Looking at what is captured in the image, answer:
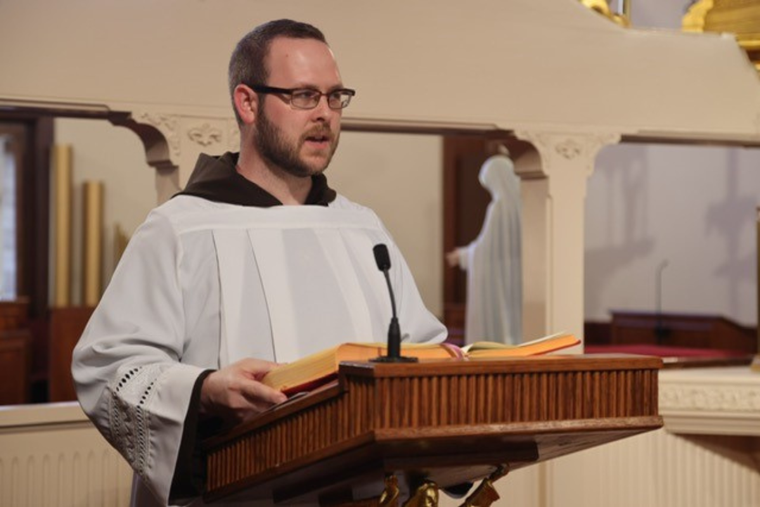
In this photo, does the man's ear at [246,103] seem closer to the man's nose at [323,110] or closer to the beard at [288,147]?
the beard at [288,147]

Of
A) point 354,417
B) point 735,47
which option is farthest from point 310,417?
point 735,47

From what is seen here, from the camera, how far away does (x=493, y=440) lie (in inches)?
87.8

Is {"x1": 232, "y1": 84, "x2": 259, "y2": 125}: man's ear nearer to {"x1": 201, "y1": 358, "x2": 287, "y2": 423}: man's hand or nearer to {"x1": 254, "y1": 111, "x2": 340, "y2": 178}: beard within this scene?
{"x1": 254, "y1": 111, "x2": 340, "y2": 178}: beard

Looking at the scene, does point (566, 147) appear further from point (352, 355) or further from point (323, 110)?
point (352, 355)

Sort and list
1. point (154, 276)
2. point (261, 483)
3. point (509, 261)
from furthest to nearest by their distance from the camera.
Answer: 1. point (509, 261)
2. point (154, 276)
3. point (261, 483)

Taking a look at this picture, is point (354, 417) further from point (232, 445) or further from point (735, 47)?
point (735, 47)

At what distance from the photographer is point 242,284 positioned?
298 cm

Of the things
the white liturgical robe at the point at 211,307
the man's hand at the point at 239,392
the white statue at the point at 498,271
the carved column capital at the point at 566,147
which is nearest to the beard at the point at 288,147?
the white liturgical robe at the point at 211,307

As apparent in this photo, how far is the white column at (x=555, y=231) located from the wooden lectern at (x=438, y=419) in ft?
12.5

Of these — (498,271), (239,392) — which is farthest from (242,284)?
(498,271)

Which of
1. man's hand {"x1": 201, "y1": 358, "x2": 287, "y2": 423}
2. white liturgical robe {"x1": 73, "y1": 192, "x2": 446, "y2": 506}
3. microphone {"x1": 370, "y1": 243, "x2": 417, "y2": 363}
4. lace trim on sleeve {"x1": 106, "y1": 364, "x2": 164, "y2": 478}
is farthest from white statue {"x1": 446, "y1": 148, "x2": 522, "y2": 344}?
microphone {"x1": 370, "y1": 243, "x2": 417, "y2": 363}

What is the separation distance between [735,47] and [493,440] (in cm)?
477

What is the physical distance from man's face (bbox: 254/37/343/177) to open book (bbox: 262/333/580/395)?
612mm

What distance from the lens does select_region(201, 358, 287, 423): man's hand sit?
2410 mm
